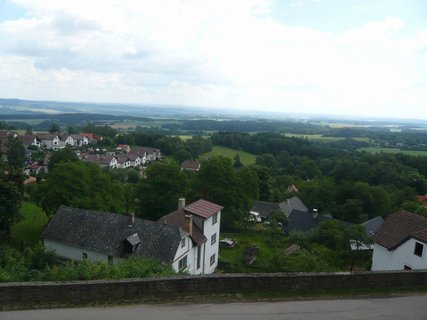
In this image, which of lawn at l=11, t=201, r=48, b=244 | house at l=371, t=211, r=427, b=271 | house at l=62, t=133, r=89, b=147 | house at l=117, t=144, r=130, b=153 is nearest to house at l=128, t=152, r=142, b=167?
house at l=117, t=144, r=130, b=153

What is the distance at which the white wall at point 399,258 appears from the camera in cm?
1911

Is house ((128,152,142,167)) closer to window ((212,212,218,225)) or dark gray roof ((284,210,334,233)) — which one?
dark gray roof ((284,210,334,233))

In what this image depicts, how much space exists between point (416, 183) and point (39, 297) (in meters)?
75.5

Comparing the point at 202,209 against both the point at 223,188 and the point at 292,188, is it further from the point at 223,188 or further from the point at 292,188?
the point at 292,188

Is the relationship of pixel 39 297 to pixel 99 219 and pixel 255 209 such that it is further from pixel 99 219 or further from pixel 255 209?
pixel 255 209

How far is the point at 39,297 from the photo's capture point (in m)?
8.98

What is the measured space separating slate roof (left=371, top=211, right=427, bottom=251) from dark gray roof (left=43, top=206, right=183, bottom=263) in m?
11.9

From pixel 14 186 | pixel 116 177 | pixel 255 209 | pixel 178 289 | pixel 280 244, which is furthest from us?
pixel 116 177

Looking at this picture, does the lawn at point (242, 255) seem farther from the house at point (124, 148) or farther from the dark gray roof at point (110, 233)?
the house at point (124, 148)

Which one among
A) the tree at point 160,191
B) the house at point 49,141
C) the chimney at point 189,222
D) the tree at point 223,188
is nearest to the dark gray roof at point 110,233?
the chimney at point 189,222

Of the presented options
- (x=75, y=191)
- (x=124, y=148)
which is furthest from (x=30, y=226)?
(x=124, y=148)

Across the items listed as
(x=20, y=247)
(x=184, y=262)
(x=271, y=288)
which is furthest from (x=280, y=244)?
(x=271, y=288)

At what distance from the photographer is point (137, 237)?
79.9 feet

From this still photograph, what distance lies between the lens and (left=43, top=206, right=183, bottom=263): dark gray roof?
77.6ft
